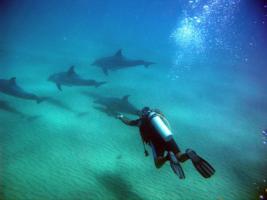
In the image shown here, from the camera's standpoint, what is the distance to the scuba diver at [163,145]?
16.7ft

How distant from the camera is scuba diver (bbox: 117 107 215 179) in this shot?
5082 mm

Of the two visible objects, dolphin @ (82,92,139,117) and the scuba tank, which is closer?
the scuba tank

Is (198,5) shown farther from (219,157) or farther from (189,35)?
(219,157)

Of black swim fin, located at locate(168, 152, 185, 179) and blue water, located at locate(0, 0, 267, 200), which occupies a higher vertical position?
blue water, located at locate(0, 0, 267, 200)

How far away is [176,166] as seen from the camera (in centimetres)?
520

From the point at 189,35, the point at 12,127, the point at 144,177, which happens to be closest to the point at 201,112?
the point at 144,177

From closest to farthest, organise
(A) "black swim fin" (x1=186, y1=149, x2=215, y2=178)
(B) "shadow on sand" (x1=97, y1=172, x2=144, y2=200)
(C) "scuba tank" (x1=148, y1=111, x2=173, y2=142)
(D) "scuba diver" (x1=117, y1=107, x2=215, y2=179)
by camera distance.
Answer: (A) "black swim fin" (x1=186, y1=149, x2=215, y2=178) → (D) "scuba diver" (x1=117, y1=107, x2=215, y2=179) → (C) "scuba tank" (x1=148, y1=111, x2=173, y2=142) → (B) "shadow on sand" (x1=97, y1=172, x2=144, y2=200)

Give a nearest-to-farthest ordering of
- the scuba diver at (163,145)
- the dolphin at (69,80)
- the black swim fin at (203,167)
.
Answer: the black swim fin at (203,167) < the scuba diver at (163,145) < the dolphin at (69,80)

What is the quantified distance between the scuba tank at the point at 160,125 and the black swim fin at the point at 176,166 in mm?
360

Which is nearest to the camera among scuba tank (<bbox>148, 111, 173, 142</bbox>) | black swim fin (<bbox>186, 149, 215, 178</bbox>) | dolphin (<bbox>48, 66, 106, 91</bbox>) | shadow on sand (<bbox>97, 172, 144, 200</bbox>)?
black swim fin (<bbox>186, 149, 215, 178</bbox>)

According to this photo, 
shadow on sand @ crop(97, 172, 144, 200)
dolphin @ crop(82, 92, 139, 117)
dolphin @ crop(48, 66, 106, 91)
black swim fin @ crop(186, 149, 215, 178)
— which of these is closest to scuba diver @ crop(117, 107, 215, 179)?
black swim fin @ crop(186, 149, 215, 178)

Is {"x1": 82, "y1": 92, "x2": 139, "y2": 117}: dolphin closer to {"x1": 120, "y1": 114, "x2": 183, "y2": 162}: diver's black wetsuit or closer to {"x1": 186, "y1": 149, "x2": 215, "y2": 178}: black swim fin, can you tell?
{"x1": 120, "y1": 114, "x2": 183, "y2": 162}: diver's black wetsuit

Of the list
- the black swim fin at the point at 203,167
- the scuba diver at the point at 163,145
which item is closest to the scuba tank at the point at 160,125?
the scuba diver at the point at 163,145

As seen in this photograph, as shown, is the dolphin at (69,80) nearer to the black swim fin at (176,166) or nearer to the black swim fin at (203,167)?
the black swim fin at (176,166)
